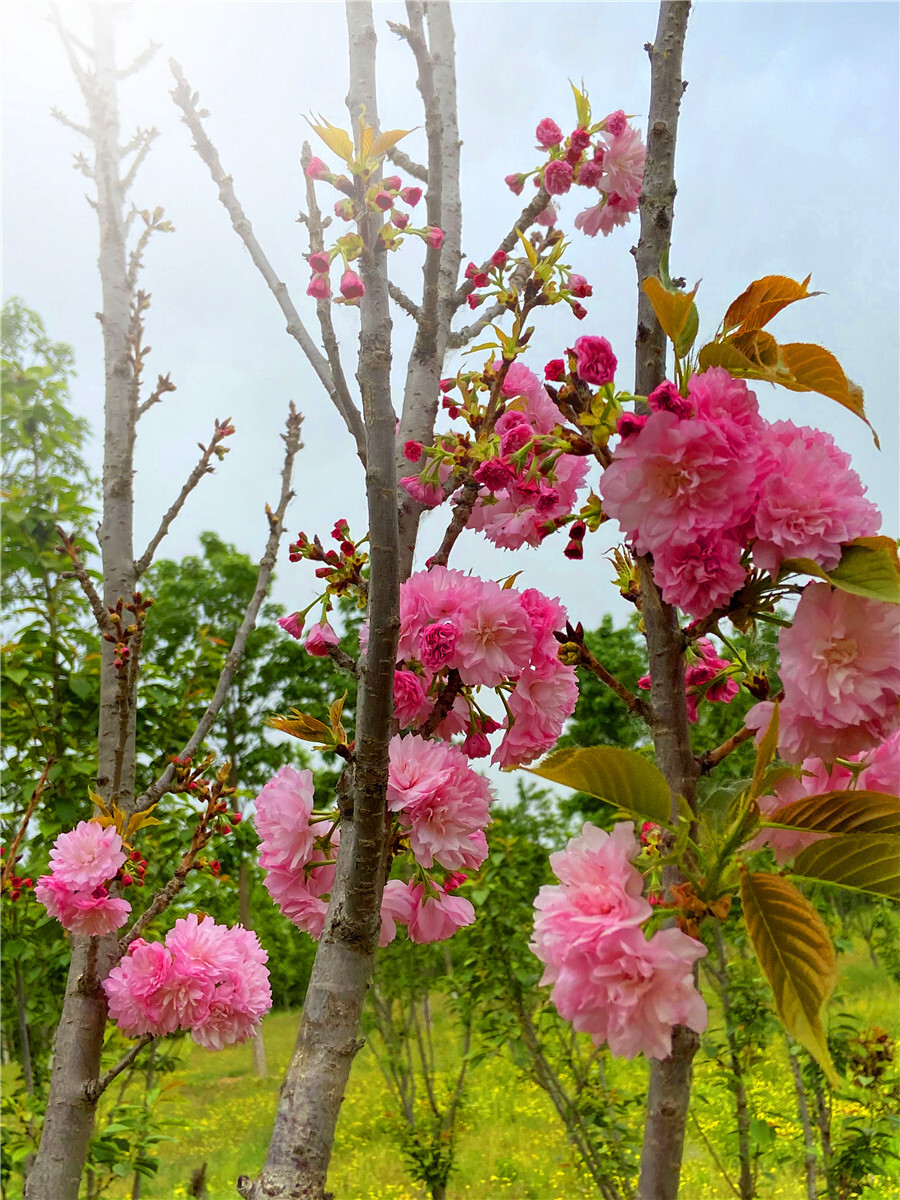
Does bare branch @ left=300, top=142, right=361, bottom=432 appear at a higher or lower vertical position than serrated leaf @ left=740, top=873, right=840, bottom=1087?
higher

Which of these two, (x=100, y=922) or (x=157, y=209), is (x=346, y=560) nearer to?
(x=100, y=922)

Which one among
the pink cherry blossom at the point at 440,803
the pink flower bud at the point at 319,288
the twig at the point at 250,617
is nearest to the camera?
the pink cherry blossom at the point at 440,803

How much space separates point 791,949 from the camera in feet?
2.01

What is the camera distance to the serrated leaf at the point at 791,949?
0.59m

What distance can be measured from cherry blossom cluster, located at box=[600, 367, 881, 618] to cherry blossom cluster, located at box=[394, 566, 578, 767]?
30cm

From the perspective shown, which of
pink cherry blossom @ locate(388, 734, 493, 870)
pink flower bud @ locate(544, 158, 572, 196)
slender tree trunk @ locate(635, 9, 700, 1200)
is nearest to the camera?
slender tree trunk @ locate(635, 9, 700, 1200)

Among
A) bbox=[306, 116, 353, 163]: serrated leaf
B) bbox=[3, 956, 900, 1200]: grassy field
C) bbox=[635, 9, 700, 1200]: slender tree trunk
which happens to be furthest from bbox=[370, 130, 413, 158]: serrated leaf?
bbox=[3, 956, 900, 1200]: grassy field

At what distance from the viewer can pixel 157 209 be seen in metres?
3.29

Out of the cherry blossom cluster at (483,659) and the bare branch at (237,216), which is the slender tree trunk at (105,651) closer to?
the bare branch at (237,216)

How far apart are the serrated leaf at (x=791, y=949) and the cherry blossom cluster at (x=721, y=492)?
23 cm

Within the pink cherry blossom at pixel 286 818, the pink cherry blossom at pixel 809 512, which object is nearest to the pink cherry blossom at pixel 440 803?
the pink cherry blossom at pixel 286 818

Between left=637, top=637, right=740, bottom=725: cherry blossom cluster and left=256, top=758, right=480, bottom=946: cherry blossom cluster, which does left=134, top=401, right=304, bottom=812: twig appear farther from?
left=637, top=637, right=740, bottom=725: cherry blossom cluster

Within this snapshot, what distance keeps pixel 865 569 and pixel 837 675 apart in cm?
8

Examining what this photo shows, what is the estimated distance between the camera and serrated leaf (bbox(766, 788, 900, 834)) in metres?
0.61
